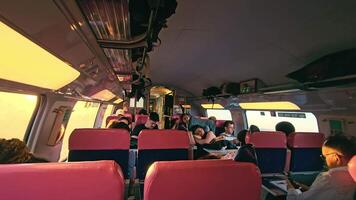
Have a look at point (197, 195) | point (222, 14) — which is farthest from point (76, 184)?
point (222, 14)

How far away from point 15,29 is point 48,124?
2635 millimetres

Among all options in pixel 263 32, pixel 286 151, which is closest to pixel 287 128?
pixel 286 151

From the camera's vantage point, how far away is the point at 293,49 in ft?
10.7

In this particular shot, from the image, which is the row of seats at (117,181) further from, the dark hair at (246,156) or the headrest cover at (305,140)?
the headrest cover at (305,140)

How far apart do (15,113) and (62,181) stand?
8.99 feet

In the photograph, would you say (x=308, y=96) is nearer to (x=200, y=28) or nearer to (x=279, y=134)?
(x=279, y=134)

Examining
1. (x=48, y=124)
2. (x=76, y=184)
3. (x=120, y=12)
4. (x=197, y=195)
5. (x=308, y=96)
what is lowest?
(x=197, y=195)

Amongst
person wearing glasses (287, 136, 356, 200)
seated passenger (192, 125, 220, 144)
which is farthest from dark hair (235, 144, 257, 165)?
seated passenger (192, 125, 220, 144)

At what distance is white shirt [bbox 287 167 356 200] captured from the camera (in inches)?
71.7

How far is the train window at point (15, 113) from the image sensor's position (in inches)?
120

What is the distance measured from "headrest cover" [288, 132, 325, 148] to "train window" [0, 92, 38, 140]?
430 centimetres

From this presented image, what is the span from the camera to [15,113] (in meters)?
3.24

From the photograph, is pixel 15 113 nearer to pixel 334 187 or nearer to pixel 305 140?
pixel 334 187

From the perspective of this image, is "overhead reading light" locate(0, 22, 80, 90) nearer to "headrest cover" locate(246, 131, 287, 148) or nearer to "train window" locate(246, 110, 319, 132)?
"headrest cover" locate(246, 131, 287, 148)
